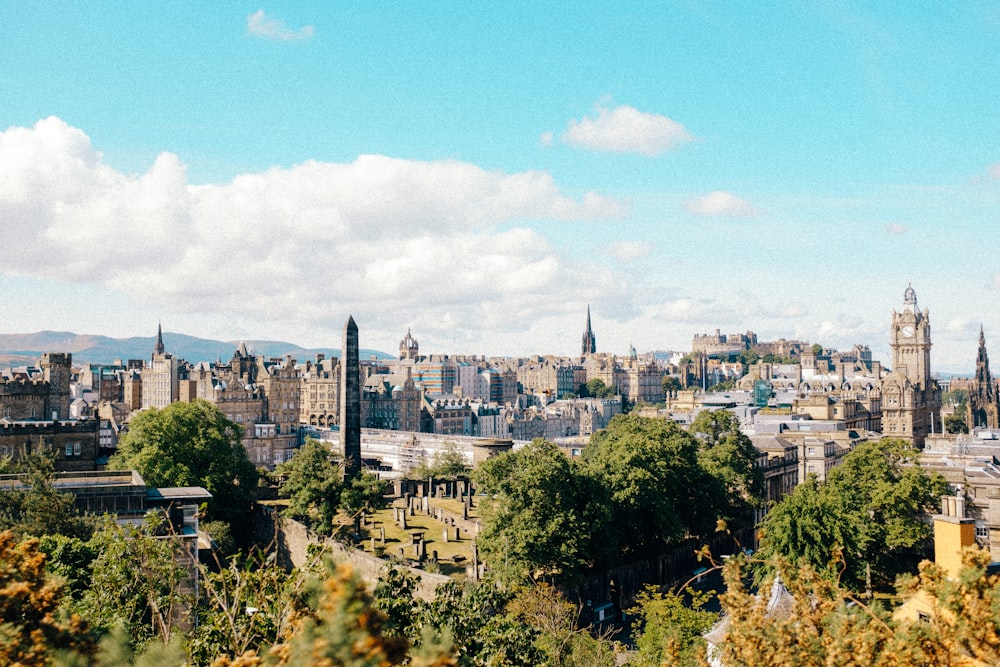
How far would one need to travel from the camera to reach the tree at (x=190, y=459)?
48.9 m

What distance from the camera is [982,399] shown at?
142500 millimetres

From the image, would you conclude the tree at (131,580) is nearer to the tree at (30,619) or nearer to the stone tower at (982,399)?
the tree at (30,619)

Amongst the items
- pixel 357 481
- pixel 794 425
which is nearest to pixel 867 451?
pixel 357 481

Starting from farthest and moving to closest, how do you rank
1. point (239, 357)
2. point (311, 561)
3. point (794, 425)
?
point (239, 357) < point (794, 425) < point (311, 561)

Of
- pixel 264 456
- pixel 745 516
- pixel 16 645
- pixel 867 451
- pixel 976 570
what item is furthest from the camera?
pixel 264 456

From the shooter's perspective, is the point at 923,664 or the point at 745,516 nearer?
the point at 923,664

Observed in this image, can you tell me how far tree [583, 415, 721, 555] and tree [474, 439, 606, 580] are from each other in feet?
9.37

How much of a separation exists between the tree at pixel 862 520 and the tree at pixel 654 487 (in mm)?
5995

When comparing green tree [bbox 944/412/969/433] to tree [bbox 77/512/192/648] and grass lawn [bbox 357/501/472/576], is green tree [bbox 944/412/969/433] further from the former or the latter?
tree [bbox 77/512/192/648]

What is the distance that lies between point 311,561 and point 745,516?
51.4m

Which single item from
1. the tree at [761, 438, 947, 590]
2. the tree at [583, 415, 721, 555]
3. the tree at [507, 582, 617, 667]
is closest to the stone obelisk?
the tree at [583, 415, 721, 555]

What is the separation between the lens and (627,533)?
46.2 metres

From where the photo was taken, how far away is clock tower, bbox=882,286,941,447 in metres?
112

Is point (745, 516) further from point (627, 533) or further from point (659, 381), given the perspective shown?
point (659, 381)
